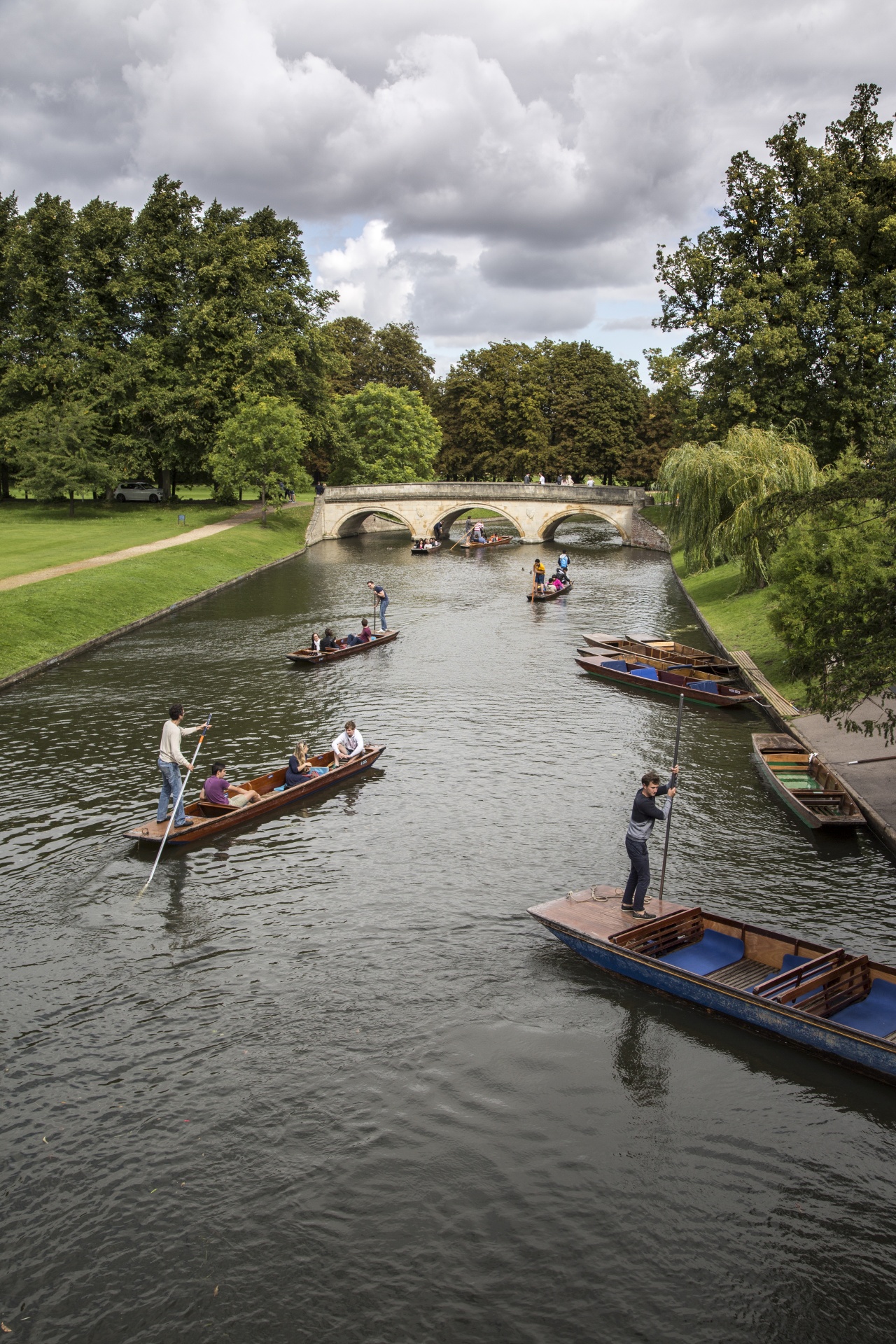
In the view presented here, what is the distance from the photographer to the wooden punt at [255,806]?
18.1 meters

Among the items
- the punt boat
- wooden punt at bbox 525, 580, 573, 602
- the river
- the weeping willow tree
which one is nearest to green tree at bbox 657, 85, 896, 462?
the weeping willow tree

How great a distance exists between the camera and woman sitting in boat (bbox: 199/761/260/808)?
1898cm

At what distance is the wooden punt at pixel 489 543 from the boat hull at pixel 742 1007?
5820 centimetres

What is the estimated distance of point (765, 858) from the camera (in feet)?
58.2

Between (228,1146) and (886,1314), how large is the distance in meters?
6.56

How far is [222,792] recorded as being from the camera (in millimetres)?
19062

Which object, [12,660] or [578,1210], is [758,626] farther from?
[578,1210]

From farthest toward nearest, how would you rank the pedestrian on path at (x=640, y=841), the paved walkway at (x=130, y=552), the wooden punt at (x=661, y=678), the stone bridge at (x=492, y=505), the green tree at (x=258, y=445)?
the stone bridge at (x=492, y=505), the green tree at (x=258, y=445), the paved walkway at (x=130, y=552), the wooden punt at (x=661, y=678), the pedestrian on path at (x=640, y=841)

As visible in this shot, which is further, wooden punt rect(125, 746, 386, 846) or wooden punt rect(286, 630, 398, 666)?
wooden punt rect(286, 630, 398, 666)

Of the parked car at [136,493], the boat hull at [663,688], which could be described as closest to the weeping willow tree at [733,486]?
the boat hull at [663,688]

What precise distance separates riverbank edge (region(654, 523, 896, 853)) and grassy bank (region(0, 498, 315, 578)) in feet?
97.9

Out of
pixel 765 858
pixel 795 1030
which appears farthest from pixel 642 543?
pixel 795 1030

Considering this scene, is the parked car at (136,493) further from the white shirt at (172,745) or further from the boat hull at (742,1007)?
the boat hull at (742,1007)

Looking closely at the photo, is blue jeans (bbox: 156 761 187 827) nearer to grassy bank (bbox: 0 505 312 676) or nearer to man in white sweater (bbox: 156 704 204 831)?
man in white sweater (bbox: 156 704 204 831)
